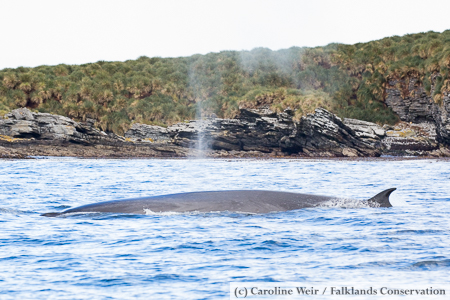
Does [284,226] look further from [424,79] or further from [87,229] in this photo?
[424,79]

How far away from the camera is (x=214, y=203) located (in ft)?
36.8

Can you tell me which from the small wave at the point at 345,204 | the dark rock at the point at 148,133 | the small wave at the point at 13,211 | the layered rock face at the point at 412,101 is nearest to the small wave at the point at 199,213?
the small wave at the point at 345,204

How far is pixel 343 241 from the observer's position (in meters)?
8.45

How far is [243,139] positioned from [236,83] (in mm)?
28104

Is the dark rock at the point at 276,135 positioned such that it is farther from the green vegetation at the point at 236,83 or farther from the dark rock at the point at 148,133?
the green vegetation at the point at 236,83

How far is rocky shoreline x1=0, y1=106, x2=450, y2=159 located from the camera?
5075 cm

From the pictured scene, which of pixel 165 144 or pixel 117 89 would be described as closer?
pixel 165 144

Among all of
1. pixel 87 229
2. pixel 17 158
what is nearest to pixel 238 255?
pixel 87 229

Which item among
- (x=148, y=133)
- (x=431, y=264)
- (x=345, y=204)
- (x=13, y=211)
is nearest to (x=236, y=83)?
(x=148, y=133)

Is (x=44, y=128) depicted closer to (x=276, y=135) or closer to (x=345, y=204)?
(x=276, y=135)

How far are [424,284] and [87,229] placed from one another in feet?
19.2

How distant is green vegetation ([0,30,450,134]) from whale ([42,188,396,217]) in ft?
134

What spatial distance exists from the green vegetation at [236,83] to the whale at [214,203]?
40.7m

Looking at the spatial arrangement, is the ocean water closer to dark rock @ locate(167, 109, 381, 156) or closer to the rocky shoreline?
dark rock @ locate(167, 109, 381, 156)
